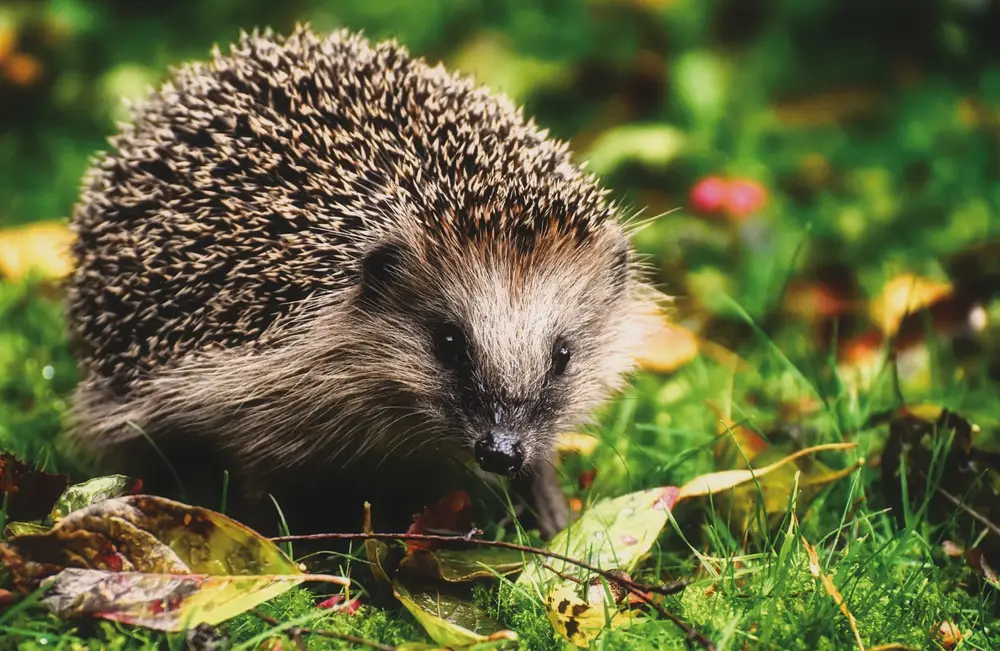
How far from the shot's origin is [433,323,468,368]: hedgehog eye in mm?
2351

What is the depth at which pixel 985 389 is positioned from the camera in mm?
2977

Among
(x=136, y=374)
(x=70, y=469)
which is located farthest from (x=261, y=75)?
(x=70, y=469)

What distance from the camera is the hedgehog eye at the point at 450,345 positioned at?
7.71 ft

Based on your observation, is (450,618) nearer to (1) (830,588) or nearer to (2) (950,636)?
(1) (830,588)

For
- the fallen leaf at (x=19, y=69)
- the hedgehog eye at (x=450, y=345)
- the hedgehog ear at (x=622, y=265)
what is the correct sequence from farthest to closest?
the fallen leaf at (x=19, y=69), the hedgehog ear at (x=622, y=265), the hedgehog eye at (x=450, y=345)

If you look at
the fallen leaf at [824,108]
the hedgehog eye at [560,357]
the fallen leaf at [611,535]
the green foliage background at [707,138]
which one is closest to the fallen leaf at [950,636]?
the green foliage background at [707,138]

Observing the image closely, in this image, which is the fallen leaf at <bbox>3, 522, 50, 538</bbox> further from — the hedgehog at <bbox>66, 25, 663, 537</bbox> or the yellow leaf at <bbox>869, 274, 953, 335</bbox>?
the yellow leaf at <bbox>869, 274, 953, 335</bbox>

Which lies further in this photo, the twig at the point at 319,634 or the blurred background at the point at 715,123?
the blurred background at the point at 715,123

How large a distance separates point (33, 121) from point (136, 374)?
292cm

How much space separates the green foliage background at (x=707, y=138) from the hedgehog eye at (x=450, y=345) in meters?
0.53

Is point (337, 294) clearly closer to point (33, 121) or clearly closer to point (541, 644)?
point (541, 644)

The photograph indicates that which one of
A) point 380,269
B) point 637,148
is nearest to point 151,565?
point 380,269

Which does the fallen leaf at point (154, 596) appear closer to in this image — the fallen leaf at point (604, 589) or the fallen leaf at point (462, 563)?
the fallen leaf at point (462, 563)

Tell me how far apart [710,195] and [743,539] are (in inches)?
84.4
